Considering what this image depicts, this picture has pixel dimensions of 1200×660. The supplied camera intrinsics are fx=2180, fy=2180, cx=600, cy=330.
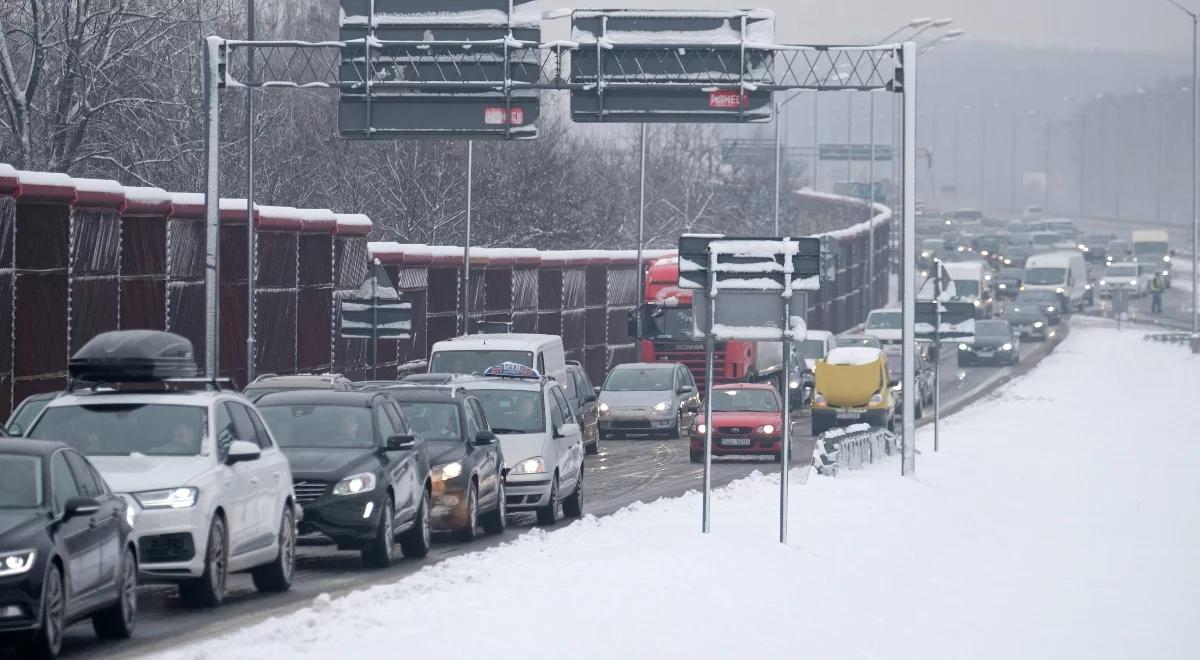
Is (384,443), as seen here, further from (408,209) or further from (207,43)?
(408,209)

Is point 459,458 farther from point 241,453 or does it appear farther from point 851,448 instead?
point 851,448

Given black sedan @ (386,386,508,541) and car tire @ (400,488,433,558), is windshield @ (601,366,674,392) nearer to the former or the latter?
black sedan @ (386,386,508,541)

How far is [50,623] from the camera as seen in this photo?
40.4ft

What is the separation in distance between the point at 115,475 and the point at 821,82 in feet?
62.7

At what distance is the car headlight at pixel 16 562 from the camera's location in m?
12.0

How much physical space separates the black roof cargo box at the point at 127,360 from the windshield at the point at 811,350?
134 feet

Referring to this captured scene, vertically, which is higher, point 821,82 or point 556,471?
point 821,82

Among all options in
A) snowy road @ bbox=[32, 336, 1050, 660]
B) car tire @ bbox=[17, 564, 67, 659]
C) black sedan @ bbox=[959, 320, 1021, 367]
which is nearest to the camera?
car tire @ bbox=[17, 564, 67, 659]

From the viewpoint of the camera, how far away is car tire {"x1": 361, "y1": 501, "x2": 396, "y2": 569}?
18.7m

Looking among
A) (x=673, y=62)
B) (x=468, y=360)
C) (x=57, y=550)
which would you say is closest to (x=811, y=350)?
(x=468, y=360)

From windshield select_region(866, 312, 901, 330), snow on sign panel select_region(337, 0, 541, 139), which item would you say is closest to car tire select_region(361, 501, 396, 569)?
snow on sign panel select_region(337, 0, 541, 139)

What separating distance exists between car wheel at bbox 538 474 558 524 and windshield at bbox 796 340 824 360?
32.9 m

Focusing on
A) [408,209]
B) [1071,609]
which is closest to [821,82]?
[1071,609]

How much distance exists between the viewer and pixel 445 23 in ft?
105
